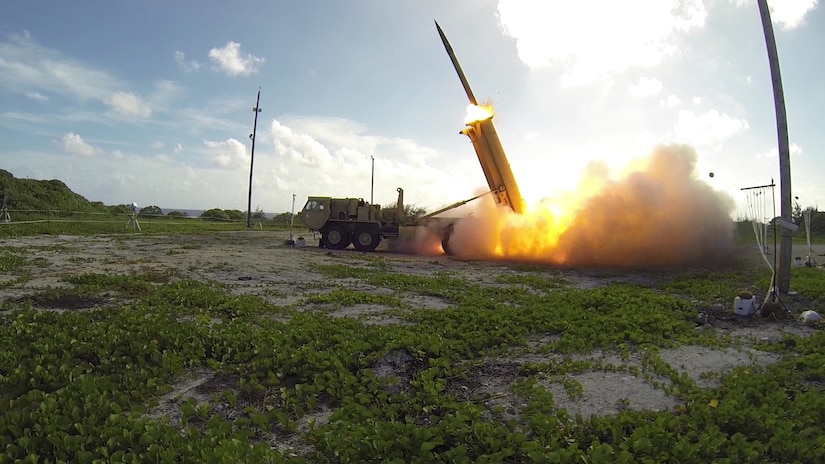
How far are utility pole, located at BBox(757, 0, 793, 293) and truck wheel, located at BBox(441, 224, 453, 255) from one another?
13.1 metres

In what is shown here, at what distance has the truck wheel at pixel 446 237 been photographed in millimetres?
21984

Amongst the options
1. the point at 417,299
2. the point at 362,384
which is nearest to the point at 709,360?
the point at 362,384

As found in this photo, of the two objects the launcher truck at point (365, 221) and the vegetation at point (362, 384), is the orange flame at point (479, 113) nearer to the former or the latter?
the launcher truck at point (365, 221)

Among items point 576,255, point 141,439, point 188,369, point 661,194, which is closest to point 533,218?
point 576,255

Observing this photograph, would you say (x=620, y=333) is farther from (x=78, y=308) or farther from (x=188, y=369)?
(x=78, y=308)

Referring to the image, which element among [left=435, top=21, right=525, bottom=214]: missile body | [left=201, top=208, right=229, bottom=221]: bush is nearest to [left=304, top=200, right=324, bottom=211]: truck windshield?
[left=435, top=21, right=525, bottom=214]: missile body

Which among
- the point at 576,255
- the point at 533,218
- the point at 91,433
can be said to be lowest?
the point at 91,433

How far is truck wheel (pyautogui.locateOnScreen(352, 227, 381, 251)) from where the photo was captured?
23156 mm

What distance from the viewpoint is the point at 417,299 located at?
10.5 m

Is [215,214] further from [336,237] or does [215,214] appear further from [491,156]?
[491,156]

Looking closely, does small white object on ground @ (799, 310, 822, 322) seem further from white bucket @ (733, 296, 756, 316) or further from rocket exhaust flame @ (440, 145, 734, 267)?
rocket exhaust flame @ (440, 145, 734, 267)

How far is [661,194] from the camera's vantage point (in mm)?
18062

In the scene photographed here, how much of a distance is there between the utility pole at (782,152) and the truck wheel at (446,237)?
1305 centimetres

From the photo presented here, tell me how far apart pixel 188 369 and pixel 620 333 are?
223 inches
